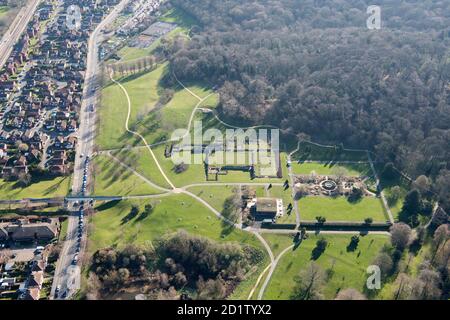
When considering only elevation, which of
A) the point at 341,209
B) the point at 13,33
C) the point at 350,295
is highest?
the point at 13,33

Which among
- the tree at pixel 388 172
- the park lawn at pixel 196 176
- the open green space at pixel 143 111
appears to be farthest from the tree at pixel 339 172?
the open green space at pixel 143 111

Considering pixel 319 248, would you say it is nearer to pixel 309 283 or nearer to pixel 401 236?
pixel 309 283

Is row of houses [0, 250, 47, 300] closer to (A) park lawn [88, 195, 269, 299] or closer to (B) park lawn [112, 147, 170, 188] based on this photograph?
(A) park lawn [88, 195, 269, 299]

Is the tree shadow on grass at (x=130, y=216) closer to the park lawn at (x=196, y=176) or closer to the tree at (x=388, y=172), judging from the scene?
the park lawn at (x=196, y=176)

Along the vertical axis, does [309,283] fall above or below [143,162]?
below

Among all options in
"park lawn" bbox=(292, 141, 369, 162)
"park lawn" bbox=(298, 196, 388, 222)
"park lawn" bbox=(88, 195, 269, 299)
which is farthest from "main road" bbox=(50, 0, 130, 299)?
"park lawn" bbox=(292, 141, 369, 162)

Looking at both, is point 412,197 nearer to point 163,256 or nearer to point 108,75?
point 163,256

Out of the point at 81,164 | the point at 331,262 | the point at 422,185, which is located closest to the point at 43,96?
the point at 81,164
